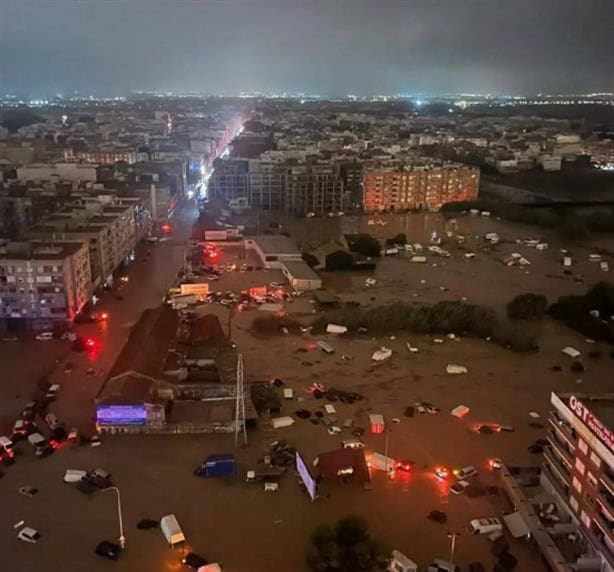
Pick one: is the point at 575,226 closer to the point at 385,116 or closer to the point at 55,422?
the point at 55,422

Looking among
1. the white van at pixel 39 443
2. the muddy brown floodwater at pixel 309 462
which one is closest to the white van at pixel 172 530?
the muddy brown floodwater at pixel 309 462

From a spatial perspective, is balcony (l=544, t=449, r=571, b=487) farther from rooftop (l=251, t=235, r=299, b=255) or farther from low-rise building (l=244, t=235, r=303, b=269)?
rooftop (l=251, t=235, r=299, b=255)

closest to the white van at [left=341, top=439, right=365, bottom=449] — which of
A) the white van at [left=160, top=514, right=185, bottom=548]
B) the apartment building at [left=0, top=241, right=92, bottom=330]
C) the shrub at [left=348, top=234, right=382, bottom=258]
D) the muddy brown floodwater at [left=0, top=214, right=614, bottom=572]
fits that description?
the muddy brown floodwater at [left=0, top=214, right=614, bottom=572]

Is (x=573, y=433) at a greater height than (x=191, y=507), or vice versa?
(x=573, y=433)

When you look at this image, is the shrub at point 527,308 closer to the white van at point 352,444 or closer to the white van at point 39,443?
the white van at point 352,444

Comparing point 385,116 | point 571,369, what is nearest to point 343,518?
point 571,369
